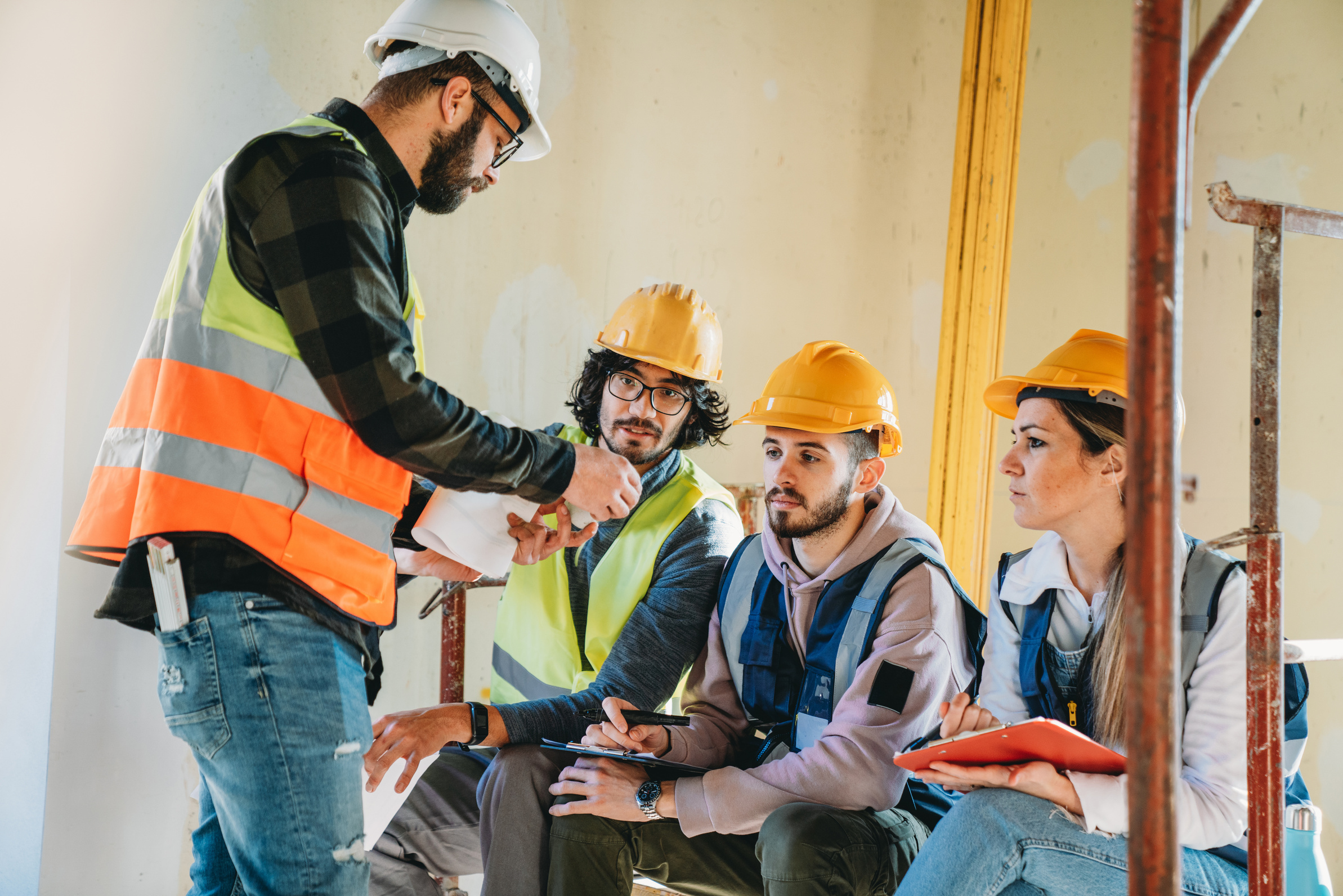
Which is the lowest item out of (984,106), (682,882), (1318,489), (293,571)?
(682,882)

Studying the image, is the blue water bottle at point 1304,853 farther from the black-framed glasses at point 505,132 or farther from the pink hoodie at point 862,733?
the black-framed glasses at point 505,132

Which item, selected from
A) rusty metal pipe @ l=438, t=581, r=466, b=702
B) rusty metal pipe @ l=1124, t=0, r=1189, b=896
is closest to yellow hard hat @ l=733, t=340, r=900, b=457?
rusty metal pipe @ l=438, t=581, r=466, b=702

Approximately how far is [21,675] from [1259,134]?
18.5 ft

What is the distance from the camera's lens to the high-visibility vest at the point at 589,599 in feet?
9.12

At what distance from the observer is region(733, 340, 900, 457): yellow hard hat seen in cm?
273

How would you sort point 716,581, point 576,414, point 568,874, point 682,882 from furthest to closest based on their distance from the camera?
point 576,414, point 716,581, point 682,882, point 568,874

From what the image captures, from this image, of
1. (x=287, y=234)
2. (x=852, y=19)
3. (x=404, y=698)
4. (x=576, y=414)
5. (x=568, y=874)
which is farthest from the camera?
(x=852, y=19)

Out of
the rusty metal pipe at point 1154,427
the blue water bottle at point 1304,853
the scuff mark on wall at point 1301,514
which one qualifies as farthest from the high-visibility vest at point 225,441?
the scuff mark on wall at point 1301,514

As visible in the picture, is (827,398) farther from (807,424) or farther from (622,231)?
(622,231)

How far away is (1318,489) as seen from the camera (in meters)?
4.75

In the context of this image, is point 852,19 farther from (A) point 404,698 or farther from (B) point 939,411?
(A) point 404,698

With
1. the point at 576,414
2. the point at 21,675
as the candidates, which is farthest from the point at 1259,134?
the point at 21,675

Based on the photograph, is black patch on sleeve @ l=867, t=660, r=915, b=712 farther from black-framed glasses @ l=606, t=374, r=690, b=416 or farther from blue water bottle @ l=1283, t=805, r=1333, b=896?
black-framed glasses @ l=606, t=374, r=690, b=416

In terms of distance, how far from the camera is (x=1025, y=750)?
71.7 inches
